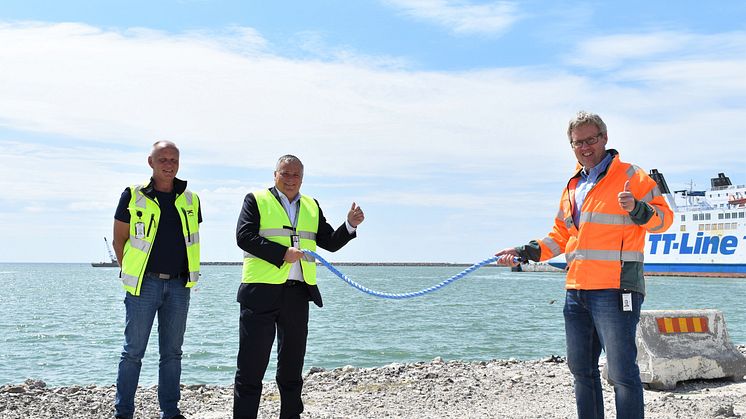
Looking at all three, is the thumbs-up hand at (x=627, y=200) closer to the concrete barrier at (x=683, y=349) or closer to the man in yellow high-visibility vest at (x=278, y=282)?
the man in yellow high-visibility vest at (x=278, y=282)

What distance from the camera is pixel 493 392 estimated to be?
24.1ft

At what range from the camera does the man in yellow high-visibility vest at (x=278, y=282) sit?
4.94m

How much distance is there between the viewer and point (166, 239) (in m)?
5.20

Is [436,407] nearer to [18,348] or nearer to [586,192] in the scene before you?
[586,192]

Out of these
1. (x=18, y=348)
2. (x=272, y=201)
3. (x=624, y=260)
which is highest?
(x=272, y=201)

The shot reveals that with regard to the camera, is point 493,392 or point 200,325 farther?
point 200,325

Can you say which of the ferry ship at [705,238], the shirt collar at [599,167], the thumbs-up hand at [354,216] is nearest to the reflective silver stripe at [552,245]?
the shirt collar at [599,167]

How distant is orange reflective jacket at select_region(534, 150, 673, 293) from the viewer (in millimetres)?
4137

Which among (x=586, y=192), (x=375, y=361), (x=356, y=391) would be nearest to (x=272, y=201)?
(x=586, y=192)

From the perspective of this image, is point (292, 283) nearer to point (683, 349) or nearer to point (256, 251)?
point (256, 251)

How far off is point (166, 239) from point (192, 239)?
0.19 meters

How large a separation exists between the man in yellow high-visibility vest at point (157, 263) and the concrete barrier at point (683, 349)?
459 cm

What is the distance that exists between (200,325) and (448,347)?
33.1 ft

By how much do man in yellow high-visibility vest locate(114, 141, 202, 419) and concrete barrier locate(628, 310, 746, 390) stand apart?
4.59 metres
